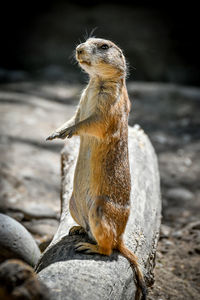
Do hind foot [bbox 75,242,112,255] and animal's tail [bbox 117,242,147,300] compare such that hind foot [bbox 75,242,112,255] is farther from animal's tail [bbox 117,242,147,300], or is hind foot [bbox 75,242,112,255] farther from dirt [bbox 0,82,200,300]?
dirt [bbox 0,82,200,300]

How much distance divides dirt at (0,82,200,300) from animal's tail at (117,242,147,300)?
645 mm

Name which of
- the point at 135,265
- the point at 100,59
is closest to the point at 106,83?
the point at 100,59

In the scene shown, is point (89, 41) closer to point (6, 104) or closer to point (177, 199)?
point (177, 199)

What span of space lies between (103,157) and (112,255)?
28.9 inches

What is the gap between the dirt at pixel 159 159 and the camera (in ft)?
15.1

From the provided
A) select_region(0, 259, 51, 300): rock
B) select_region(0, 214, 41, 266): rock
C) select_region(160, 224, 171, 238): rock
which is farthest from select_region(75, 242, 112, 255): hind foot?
select_region(160, 224, 171, 238): rock

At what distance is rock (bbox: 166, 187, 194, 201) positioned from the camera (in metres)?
6.02

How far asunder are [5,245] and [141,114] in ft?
18.9

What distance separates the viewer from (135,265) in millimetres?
3020

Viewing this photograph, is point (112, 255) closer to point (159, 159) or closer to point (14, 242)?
point (14, 242)

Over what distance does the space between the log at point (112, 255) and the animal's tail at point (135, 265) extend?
0.05m

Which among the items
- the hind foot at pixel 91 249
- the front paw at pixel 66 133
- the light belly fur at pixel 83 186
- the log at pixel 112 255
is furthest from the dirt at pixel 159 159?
the front paw at pixel 66 133

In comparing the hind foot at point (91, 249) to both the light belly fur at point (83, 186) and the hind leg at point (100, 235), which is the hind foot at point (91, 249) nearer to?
the hind leg at point (100, 235)

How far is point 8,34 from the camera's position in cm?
1312
